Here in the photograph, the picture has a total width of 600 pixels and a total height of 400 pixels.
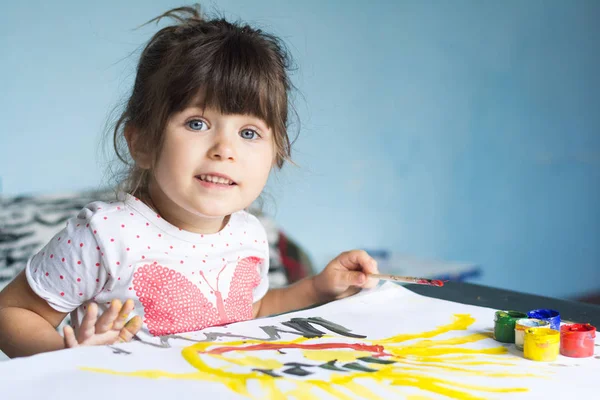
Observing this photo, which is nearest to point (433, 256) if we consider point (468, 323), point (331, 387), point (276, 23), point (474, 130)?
point (474, 130)

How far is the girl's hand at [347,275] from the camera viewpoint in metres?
0.89

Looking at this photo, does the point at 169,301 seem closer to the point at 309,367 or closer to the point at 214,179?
the point at 214,179

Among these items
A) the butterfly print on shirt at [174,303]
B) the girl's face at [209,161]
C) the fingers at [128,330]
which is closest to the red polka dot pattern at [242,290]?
the butterfly print on shirt at [174,303]

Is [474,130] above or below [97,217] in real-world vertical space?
above

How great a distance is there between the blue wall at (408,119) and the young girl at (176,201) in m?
0.79

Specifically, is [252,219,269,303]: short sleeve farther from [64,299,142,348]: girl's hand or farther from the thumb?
[64,299,142,348]: girl's hand

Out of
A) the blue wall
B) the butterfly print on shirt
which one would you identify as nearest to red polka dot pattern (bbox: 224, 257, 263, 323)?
the butterfly print on shirt

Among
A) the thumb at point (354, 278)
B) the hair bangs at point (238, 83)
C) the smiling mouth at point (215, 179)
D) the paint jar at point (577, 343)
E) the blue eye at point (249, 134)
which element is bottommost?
the paint jar at point (577, 343)

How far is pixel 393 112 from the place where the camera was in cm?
229

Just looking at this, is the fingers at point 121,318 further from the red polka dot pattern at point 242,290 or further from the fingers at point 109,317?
the red polka dot pattern at point 242,290

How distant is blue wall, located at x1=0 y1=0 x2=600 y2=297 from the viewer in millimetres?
1662

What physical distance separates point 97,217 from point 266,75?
246 mm

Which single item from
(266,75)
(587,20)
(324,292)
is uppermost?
(587,20)

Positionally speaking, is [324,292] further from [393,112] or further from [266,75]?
[393,112]
